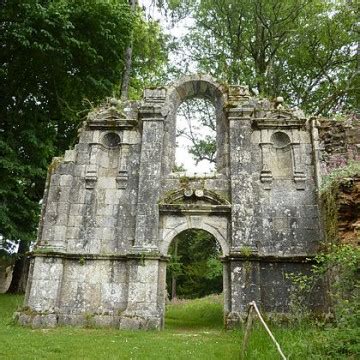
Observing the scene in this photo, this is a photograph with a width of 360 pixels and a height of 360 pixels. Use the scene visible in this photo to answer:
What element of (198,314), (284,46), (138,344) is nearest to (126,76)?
(284,46)

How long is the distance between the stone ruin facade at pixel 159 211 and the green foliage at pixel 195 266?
1272cm

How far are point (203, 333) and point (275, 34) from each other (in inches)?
554

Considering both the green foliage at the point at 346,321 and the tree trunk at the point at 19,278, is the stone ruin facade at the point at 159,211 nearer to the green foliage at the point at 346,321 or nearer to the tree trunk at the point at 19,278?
the green foliage at the point at 346,321

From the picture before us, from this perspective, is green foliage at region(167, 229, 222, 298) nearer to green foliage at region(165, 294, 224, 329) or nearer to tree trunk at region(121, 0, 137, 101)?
green foliage at region(165, 294, 224, 329)

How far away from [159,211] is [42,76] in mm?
7788

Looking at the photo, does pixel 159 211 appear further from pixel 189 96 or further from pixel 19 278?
pixel 19 278

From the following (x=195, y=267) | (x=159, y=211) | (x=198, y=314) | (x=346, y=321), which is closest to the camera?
(x=346, y=321)

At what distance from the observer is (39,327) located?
1051 centimetres

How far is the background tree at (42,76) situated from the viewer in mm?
14086

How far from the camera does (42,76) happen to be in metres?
15.9

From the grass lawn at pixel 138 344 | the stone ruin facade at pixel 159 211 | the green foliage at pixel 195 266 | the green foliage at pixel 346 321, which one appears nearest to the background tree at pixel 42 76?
the stone ruin facade at pixel 159 211

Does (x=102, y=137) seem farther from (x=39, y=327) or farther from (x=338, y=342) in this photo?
(x=338, y=342)

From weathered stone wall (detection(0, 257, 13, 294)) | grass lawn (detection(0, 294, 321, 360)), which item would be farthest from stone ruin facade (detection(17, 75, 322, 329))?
weathered stone wall (detection(0, 257, 13, 294))

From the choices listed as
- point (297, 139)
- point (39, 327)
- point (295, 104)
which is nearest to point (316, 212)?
point (297, 139)
